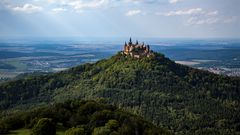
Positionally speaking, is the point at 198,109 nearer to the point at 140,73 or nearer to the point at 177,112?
the point at 177,112

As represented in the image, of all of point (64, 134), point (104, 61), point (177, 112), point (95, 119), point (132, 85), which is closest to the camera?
point (64, 134)

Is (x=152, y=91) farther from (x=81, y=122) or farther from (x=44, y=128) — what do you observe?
(x=44, y=128)

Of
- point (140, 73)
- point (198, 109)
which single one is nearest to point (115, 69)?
point (140, 73)

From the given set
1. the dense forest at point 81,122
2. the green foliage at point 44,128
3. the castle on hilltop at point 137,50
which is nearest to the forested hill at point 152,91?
the castle on hilltop at point 137,50

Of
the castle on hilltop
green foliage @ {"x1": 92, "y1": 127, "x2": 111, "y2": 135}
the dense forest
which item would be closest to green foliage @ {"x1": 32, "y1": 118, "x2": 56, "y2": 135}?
the dense forest

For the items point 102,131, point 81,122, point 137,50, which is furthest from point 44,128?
point 137,50

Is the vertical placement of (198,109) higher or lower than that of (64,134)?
lower
